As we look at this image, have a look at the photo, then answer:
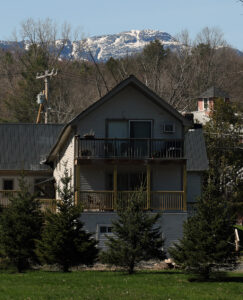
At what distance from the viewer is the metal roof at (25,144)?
147ft

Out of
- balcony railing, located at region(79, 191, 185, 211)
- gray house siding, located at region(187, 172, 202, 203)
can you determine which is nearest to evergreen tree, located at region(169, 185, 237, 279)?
balcony railing, located at region(79, 191, 185, 211)

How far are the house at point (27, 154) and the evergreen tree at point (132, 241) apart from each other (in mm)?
16412

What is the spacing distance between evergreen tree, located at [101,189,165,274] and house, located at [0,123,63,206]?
16412 mm

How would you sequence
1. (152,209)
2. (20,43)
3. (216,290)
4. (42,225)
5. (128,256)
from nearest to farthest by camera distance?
(216,290)
(128,256)
(42,225)
(152,209)
(20,43)

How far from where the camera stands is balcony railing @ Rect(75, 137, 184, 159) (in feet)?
117

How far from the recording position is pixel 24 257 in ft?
92.7

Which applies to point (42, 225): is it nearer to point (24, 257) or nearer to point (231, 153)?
point (24, 257)

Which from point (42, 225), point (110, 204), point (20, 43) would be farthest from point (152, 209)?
point (20, 43)

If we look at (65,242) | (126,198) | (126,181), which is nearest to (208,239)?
(65,242)

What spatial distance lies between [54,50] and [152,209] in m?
62.1

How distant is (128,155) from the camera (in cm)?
3578

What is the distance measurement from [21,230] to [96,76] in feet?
204

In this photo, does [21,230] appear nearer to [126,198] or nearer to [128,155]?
[126,198]

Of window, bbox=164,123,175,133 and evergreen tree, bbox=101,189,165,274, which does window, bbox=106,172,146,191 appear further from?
evergreen tree, bbox=101,189,165,274
